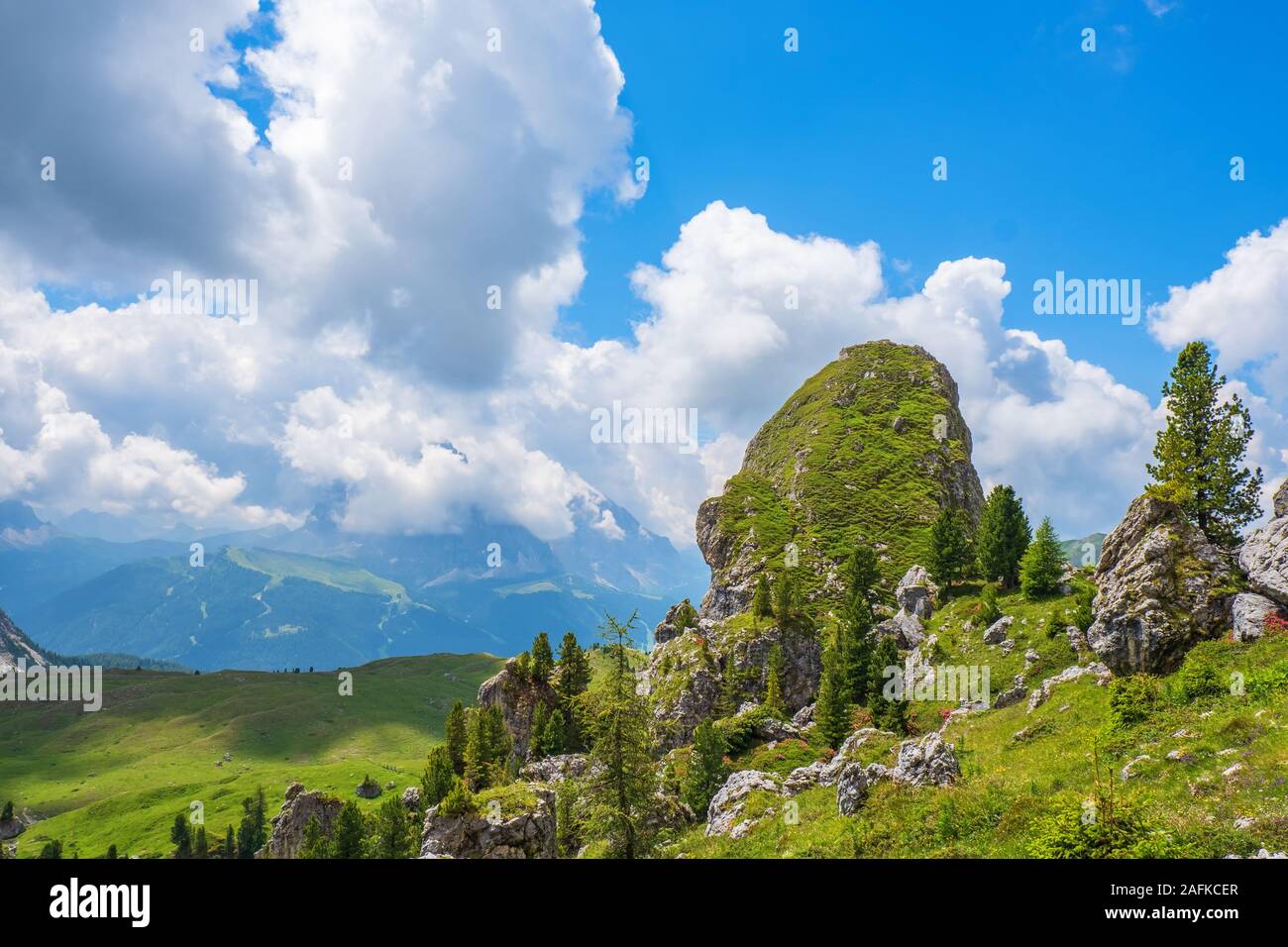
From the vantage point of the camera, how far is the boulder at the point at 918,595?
278ft

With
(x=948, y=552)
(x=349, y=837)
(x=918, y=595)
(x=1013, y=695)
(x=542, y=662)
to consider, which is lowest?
(x=349, y=837)

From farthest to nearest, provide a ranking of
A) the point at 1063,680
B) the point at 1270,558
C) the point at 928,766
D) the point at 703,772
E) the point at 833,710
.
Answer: the point at 833,710
the point at 703,772
the point at 1063,680
the point at 1270,558
the point at 928,766

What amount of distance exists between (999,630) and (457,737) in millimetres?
79652

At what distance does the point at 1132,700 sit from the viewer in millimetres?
30344

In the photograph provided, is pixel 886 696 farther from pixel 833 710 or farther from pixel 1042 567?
pixel 1042 567

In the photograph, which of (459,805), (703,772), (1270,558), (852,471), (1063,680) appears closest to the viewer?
(1270,558)

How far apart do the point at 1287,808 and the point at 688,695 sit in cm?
7542

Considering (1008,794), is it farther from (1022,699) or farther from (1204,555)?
(1022,699)

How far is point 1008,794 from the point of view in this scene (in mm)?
24891

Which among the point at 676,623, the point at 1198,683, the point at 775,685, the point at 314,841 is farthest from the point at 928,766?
the point at 314,841

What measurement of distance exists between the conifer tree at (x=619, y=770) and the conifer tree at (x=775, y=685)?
44.7m

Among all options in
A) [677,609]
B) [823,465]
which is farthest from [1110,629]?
[823,465]

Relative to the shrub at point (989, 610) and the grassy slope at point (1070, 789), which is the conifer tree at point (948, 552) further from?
the grassy slope at point (1070, 789)

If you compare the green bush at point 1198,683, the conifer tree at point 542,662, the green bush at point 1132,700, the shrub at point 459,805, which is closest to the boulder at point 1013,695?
the green bush at point 1132,700
